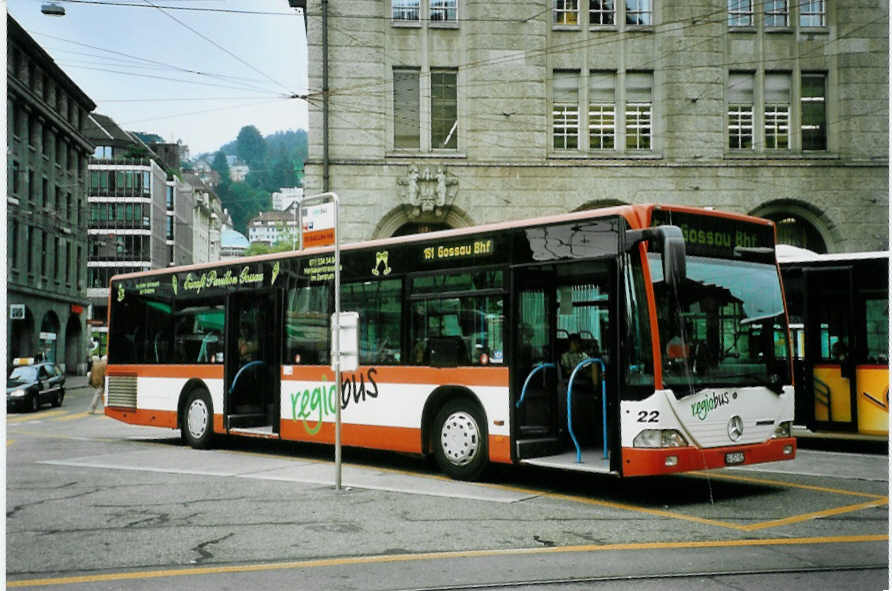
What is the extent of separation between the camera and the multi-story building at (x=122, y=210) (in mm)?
88000

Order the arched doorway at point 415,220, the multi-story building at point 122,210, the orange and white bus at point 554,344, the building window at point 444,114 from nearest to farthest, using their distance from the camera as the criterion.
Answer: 1. the orange and white bus at point 554,344
2. the arched doorway at point 415,220
3. the building window at point 444,114
4. the multi-story building at point 122,210

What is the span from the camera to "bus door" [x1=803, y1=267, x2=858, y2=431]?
49.4 ft

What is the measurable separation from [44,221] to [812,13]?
25817mm

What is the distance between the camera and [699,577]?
22.0ft

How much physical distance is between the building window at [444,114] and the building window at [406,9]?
170 cm

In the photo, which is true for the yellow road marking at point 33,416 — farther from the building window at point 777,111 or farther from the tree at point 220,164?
the building window at point 777,111

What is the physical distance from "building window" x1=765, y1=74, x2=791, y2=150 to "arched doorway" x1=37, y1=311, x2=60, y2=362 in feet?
98.5

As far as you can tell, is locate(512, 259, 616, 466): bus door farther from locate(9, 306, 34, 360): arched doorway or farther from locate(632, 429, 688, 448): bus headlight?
locate(9, 306, 34, 360): arched doorway

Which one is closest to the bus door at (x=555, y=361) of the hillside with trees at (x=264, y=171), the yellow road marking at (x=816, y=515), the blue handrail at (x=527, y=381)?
the blue handrail at (x=527, y=381)

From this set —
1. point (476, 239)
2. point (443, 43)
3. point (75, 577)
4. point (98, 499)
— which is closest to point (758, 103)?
point (443, 43)

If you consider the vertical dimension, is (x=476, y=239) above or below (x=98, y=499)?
above

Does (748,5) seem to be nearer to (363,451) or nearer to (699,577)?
(363,451)

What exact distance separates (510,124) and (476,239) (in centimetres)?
1608

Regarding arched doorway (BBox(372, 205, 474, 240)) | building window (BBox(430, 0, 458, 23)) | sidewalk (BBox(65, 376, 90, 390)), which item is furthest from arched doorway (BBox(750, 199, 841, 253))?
sidewalk (BBox(65, 376, 90, 390))
